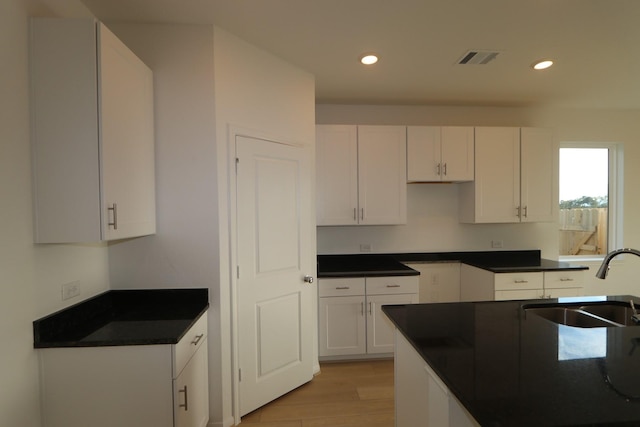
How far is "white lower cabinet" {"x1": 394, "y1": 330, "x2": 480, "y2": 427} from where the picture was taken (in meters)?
1.06

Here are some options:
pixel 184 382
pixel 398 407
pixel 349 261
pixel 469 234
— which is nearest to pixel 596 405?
pixel 398 407

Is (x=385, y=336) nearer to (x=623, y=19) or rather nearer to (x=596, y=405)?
(x=596, y=405)

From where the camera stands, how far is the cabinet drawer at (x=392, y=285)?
2969mm

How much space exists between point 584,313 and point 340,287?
1.78m

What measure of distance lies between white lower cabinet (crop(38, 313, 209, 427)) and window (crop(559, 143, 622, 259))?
443 cm

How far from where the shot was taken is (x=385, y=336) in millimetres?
2986

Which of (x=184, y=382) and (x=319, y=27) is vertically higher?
(x=319, y=27)

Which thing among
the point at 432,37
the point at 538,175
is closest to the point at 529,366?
the point at 432,37

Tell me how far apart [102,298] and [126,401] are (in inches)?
27.0

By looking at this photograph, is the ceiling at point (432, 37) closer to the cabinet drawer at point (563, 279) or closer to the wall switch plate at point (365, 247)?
the wall switch plate at point (365, 247)

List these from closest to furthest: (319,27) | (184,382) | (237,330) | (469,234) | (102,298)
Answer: (184,382) < (102,298) < (319,27) < (237,330) < (469,234)

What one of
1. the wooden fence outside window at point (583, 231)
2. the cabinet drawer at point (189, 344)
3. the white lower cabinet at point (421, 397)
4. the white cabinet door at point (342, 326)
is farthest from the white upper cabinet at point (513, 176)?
the cabinet drawer at point (189, 344)

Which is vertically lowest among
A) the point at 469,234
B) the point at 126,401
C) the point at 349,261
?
the point at 126,401

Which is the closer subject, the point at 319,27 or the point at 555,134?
the point at 319,27
